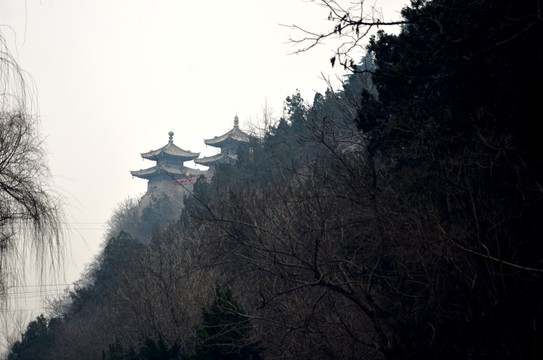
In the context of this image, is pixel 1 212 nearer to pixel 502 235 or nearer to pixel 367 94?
pixel 502 235

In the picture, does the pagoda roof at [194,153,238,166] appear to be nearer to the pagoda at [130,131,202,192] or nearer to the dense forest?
the pagoda at [130,131,202,192]

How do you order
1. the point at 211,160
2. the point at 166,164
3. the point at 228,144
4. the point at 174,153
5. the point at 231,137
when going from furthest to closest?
the point at 174,153, the point at 166,164, the point at 211,160, the point at 228,144, the point at 231,137

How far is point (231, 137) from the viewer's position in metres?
51.4

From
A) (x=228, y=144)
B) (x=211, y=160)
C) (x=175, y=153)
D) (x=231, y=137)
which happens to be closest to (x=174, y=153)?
(x=175, y=153)

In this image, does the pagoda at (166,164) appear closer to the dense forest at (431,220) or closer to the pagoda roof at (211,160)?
the pagoda roof at (211,160)

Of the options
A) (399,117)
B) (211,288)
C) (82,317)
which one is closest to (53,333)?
(82,317)

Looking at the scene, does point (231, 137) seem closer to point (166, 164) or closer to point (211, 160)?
point (211, 160)

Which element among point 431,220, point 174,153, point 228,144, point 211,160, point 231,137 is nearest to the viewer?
point 431,220

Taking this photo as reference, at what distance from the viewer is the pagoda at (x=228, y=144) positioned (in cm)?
5034

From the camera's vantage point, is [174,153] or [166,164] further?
[174,153]

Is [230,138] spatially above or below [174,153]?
below

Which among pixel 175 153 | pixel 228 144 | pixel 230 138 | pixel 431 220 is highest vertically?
pixel 175 153

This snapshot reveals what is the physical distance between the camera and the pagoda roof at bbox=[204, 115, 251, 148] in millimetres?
50978

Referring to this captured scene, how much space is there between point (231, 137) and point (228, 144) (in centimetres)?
105
